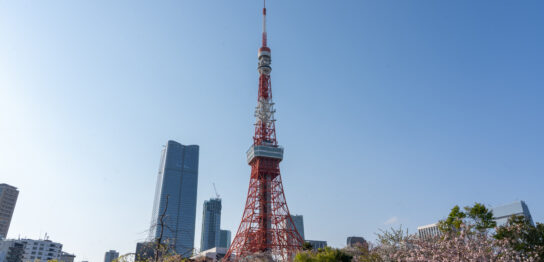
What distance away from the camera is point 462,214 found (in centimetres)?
3172

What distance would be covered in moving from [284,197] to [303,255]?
34.4 metres

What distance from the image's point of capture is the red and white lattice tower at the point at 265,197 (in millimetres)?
48094

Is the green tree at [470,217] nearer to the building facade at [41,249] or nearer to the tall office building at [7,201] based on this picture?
the building facade at [41,249]

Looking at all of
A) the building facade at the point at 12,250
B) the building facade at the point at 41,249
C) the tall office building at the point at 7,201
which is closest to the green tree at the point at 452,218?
the building facade at the point at 12,250

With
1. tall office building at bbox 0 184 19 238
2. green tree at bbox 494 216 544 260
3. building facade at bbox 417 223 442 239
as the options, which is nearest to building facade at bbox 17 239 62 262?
tall office building at bbox 0 184 19 238

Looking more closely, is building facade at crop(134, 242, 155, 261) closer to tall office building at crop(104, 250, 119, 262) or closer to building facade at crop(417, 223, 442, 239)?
building facade at crop(417, 223, 442, 239)

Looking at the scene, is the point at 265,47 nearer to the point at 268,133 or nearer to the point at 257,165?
the point at 268,133

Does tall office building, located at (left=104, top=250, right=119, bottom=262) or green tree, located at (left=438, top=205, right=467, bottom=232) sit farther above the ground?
tall office building, located at (left=104, top=250, right=119, bottom=262)

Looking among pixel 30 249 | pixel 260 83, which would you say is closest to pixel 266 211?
pixel 260 83

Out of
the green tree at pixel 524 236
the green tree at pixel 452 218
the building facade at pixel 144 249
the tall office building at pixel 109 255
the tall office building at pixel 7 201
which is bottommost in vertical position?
the building facade at pixel 144 249

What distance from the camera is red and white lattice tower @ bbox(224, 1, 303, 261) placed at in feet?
158

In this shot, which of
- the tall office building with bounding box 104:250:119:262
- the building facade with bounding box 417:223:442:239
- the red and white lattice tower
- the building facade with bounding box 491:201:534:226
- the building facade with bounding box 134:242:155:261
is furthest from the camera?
A: the tall office building with bounding box 104:250:119:262

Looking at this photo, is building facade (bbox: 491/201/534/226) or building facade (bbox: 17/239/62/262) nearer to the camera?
building facade (bbox: 17/239/62/262)

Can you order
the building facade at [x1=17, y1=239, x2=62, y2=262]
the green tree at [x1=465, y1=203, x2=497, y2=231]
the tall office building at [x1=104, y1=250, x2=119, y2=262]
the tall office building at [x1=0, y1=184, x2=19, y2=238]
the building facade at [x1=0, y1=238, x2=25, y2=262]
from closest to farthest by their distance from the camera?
the green tree at [x1=465, y1=203, x2=497, y2=231] < the building facade at [x1=0, y1=238, x2=25, y2=262] < the building facade at [x1=17, y1=239, x2=62, y2=262] < the tall office building at [x1=0, y1=184, x2=19, y2=238] < the tall office building at [x1=104, y1=250, x2=119, y2=262]
